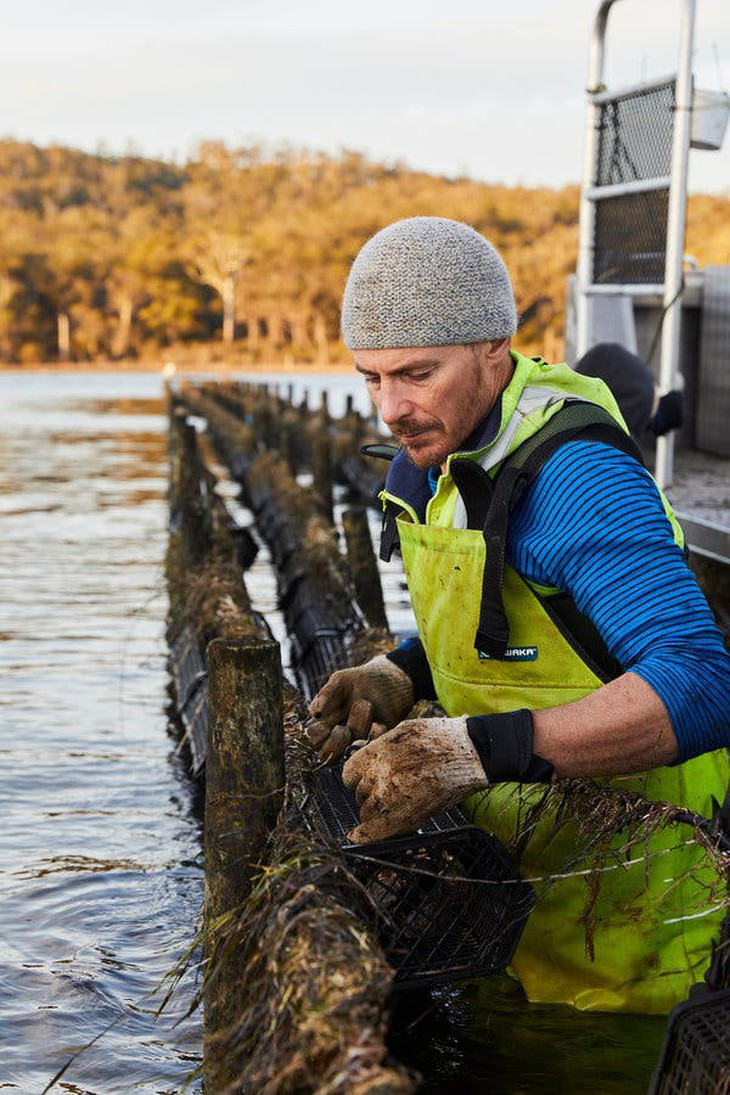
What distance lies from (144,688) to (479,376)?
7.33 meters

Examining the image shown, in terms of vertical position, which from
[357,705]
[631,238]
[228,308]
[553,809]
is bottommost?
[228,308]

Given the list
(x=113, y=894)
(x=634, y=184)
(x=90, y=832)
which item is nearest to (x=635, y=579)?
(x=113, y=894)

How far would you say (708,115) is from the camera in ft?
25.0

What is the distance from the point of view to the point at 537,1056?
407 cm

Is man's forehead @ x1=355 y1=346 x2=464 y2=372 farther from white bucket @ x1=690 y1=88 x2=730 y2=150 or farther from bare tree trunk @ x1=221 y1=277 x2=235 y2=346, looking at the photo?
bare tree trunk @ x1=221 y1=277 x2=235 y2=346

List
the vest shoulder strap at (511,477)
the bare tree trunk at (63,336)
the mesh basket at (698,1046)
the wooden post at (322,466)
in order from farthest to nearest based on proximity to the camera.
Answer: the bare tree trunk at (63,336) < the wooden post at (322,466) < the vest shoulder strap at (511,477) < the mesh basket at (698,1046)

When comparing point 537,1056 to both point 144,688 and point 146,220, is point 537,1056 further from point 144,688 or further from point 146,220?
point 146,220

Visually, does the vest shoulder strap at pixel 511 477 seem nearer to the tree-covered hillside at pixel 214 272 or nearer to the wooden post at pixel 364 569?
the wooden post at pixel 364 569

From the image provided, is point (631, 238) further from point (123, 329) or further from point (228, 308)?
point (228, 308)

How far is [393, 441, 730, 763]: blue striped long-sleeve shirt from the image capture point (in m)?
2.82

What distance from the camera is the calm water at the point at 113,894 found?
409 cm

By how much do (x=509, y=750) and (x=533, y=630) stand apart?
40 centimetres

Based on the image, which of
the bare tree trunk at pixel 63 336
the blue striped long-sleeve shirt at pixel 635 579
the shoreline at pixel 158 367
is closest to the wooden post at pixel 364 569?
the blue striped long-sleeve shirt at pixel 635 579

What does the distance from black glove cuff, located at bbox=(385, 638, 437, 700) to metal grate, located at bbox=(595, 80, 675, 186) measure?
4.66 metres
